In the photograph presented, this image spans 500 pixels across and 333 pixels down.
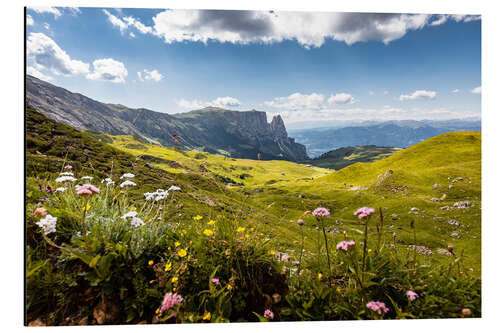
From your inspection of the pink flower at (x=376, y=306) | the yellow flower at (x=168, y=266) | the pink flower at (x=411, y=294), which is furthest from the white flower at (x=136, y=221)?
the pink flower at (x=411, y=294)

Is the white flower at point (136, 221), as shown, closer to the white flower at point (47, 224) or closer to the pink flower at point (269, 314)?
the white flower at point (47, 224)

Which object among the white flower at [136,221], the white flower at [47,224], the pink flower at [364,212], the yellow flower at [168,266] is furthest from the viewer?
the white flower at [136,221]

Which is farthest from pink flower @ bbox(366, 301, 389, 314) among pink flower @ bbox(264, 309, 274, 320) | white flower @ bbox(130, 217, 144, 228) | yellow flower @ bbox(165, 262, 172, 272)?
white flower @ bbox(130, 217, 144, 228)

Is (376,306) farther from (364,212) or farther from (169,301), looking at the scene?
(169,301)

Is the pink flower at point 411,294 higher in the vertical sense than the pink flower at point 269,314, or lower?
higher

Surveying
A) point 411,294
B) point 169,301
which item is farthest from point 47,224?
point 411,294

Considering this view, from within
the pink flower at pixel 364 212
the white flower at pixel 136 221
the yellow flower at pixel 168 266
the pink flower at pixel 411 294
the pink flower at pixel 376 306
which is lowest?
the pink flower at pixel 376 306

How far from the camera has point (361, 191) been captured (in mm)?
8953

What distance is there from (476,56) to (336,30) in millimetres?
2885

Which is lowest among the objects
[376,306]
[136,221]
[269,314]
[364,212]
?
[269,314]

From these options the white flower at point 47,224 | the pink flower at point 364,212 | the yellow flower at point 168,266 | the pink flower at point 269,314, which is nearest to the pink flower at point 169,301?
the yellow flower at point 168,266

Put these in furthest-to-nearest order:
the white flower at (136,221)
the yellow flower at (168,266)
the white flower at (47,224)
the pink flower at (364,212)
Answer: the white flower at (136,221) → the yellow flower at (168,266) → the white flower at (47,224) → the pink flower at (364,212)

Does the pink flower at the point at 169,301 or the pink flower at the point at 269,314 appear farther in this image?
the pink flower at the point at 269,314

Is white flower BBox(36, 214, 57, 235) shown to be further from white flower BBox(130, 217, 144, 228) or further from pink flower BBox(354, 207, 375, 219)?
pink flower BBox(354, 207, 375, 219)
